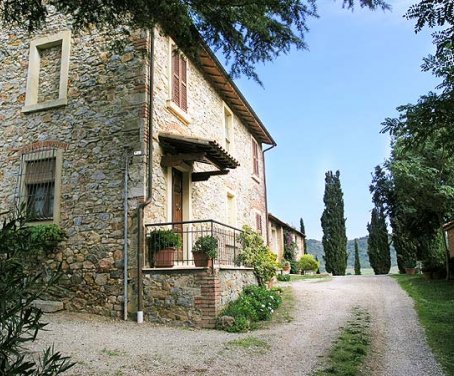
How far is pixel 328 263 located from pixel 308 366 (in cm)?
2269

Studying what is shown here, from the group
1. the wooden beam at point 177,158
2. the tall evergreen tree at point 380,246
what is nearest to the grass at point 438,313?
the wooden beam at point 177,158

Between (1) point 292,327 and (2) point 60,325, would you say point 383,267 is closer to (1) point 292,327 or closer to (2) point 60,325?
(1) point 292,327

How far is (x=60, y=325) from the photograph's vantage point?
7.11 metres

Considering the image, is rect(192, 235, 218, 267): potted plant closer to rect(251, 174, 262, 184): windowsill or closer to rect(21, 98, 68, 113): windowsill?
rect(21, 98, 68, 113): windowsill

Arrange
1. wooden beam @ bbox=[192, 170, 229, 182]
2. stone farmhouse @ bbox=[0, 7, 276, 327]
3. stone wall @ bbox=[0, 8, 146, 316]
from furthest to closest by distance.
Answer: wooden beam @ bbox=[192, 170, 229, 182] → stone wall @ bbox=[0, 8, 146, 316] → stone farmhouse @ bbox=[0, 7, 276, 327]

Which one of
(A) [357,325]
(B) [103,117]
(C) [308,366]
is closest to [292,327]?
(A) [357,325]

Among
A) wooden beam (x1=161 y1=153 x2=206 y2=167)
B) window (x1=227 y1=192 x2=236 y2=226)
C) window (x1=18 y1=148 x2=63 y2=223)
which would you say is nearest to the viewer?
wooden beam (x1=161 y1=153 x2=206 y2=167)

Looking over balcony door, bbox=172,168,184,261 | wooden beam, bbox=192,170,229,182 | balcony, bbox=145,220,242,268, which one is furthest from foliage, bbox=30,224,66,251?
wooden beam, bbox=192,170,229,182

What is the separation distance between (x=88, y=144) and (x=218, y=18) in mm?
5247

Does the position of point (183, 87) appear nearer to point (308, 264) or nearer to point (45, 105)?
point (45, 105)

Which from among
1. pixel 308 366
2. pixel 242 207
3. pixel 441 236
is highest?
pixel 242 207

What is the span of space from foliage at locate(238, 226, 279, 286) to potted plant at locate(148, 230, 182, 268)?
2.81m

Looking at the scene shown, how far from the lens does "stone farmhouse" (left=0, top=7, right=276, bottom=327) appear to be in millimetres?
7926

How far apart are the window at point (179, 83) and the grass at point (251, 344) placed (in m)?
5.77
